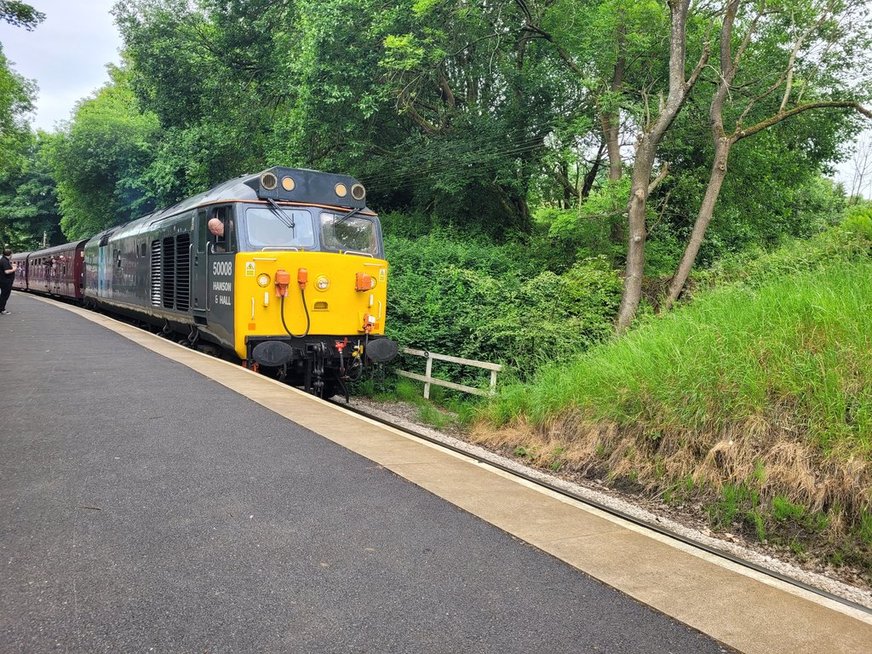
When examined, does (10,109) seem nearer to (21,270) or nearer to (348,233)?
(21,270)

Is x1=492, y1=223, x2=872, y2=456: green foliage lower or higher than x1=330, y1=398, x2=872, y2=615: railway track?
higher

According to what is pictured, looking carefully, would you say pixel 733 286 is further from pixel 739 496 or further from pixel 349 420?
pixel 349 420

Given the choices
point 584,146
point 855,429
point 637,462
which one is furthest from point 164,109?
point 855,429

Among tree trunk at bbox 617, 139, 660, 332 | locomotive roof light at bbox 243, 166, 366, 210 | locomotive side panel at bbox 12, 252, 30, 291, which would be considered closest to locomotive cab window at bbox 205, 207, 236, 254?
locomotive roof light at bbox 243, 166, 366, 210

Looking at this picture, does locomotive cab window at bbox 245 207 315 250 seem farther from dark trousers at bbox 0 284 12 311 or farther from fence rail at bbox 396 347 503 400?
dark trousers at bbox 0 284 12 311

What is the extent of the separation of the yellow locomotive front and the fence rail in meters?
1.52

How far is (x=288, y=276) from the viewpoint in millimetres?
9547

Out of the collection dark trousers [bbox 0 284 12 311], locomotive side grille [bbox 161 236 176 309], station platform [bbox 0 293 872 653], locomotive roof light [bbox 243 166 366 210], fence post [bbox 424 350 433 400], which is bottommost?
fence post [bbox 424 350 433 400]

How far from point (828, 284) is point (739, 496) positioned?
3.09m

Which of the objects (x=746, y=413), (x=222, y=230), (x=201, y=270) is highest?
(x=222, y=230)

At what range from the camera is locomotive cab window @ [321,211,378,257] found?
10289mm

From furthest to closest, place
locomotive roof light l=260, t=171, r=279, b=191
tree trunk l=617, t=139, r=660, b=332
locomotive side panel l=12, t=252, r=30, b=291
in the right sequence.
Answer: locomotive side panel l=12, t=252, r=30, b=291 < tree trunk l=617, t=139, r=660, b=332 < locomotive roof light l=260, t=171, r=279, b=191

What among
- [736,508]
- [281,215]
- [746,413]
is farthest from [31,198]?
[736,508]

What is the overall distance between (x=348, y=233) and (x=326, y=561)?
7419 millimetres
